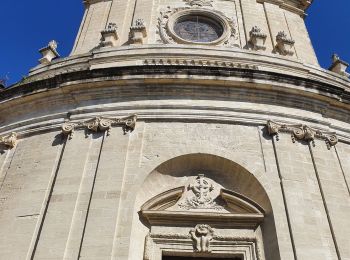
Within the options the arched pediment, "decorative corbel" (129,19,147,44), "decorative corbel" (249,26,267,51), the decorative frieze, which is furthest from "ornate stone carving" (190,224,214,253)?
"decorative corbel" (129,19,147,44)

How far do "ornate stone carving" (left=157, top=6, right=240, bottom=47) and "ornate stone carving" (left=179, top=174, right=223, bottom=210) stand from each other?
5.93 m

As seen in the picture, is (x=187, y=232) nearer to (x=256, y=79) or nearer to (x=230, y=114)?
(x=230, y=114)

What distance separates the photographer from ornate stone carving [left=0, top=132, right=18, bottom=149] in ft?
39.0

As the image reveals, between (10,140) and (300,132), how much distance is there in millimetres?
8071

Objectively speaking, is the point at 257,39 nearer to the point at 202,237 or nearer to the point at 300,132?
the point at 300,132

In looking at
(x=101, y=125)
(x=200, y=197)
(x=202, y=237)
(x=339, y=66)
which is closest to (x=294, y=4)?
(x=339, y=66)

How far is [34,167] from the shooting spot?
11.0 metres

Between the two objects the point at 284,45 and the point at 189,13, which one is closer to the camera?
the point at 284,45

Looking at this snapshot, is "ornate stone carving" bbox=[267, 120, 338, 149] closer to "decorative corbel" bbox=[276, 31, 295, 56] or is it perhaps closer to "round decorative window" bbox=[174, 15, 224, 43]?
"decorative corbel" bbox=[276, 31, 295, 56]

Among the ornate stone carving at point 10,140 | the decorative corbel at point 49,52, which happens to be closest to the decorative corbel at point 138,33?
the decorative corbel at point 49,52

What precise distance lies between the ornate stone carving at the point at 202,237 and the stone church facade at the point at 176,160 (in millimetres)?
29

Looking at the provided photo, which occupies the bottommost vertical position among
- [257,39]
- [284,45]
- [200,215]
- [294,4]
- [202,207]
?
[200,215]

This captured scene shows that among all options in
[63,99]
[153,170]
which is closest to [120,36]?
[63,99]

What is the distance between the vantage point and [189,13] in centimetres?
1619
